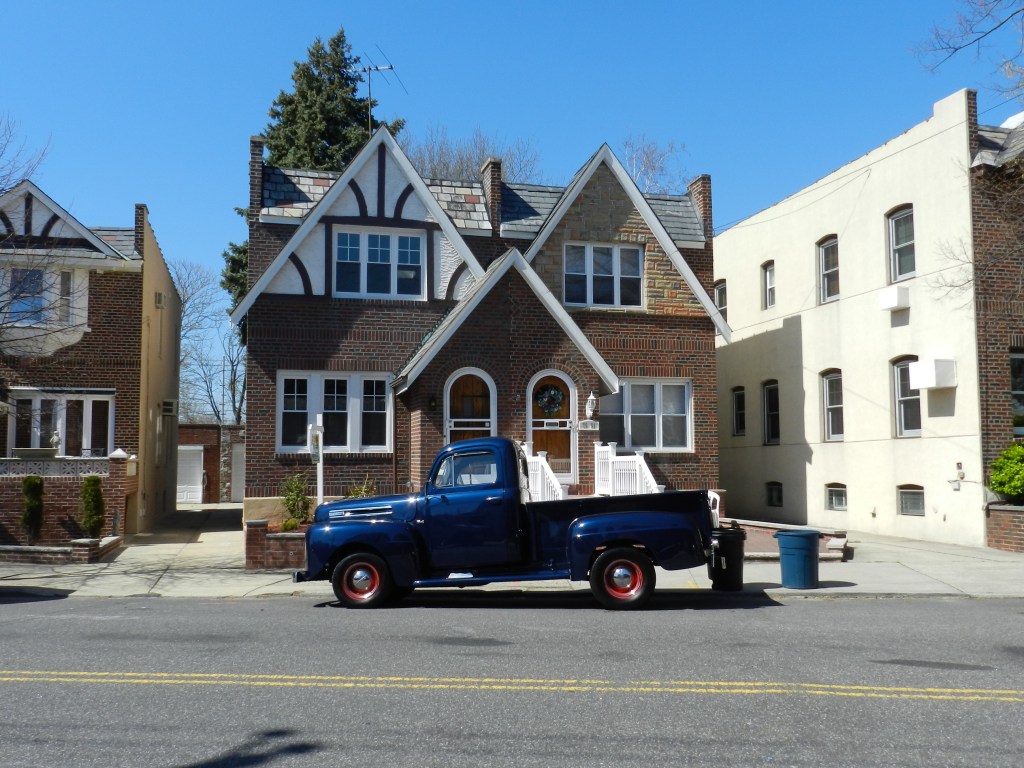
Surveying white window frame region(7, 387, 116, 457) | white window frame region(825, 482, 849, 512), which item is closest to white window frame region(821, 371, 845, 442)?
white window frame region(825, 482, 849, 512)

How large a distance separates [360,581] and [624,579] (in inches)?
130

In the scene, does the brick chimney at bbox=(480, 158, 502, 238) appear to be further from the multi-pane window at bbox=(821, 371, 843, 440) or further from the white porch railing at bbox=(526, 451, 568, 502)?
the multi-pane window at bbox=(821, 371, 843, 440)

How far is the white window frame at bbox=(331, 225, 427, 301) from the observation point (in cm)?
2175

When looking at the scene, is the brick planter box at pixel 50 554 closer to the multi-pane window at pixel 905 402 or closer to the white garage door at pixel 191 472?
the multi-pane window at pixel 905 402

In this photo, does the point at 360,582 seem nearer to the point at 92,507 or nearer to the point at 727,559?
the point at 727,559

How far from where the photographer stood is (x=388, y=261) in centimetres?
2208

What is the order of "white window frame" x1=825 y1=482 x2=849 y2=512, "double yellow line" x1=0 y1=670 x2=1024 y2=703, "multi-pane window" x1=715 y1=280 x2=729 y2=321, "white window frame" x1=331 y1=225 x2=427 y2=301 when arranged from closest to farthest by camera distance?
"double yellow line" x1=0 y1=670 x2=1024 y2=703
"white window frame" x1=331 y1=225 x2=427 y2=301
"white window frame" x1=825 y1=482 x2=849 y2=512
"multi-pane window" x1=715 y1=280 x2=729 y2=321

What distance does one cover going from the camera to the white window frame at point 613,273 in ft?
75.1

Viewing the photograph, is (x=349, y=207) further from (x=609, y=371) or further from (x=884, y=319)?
(x=884, y=319)

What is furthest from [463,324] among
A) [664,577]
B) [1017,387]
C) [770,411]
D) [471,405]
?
[1017,387]

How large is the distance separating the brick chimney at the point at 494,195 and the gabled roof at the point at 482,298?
7.69 ft

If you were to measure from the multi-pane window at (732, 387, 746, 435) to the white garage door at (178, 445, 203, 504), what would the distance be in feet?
74.5

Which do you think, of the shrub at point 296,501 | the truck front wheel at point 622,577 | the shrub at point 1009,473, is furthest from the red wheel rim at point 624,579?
the shrub at point 1009,473

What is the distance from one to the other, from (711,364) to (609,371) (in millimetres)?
3667
